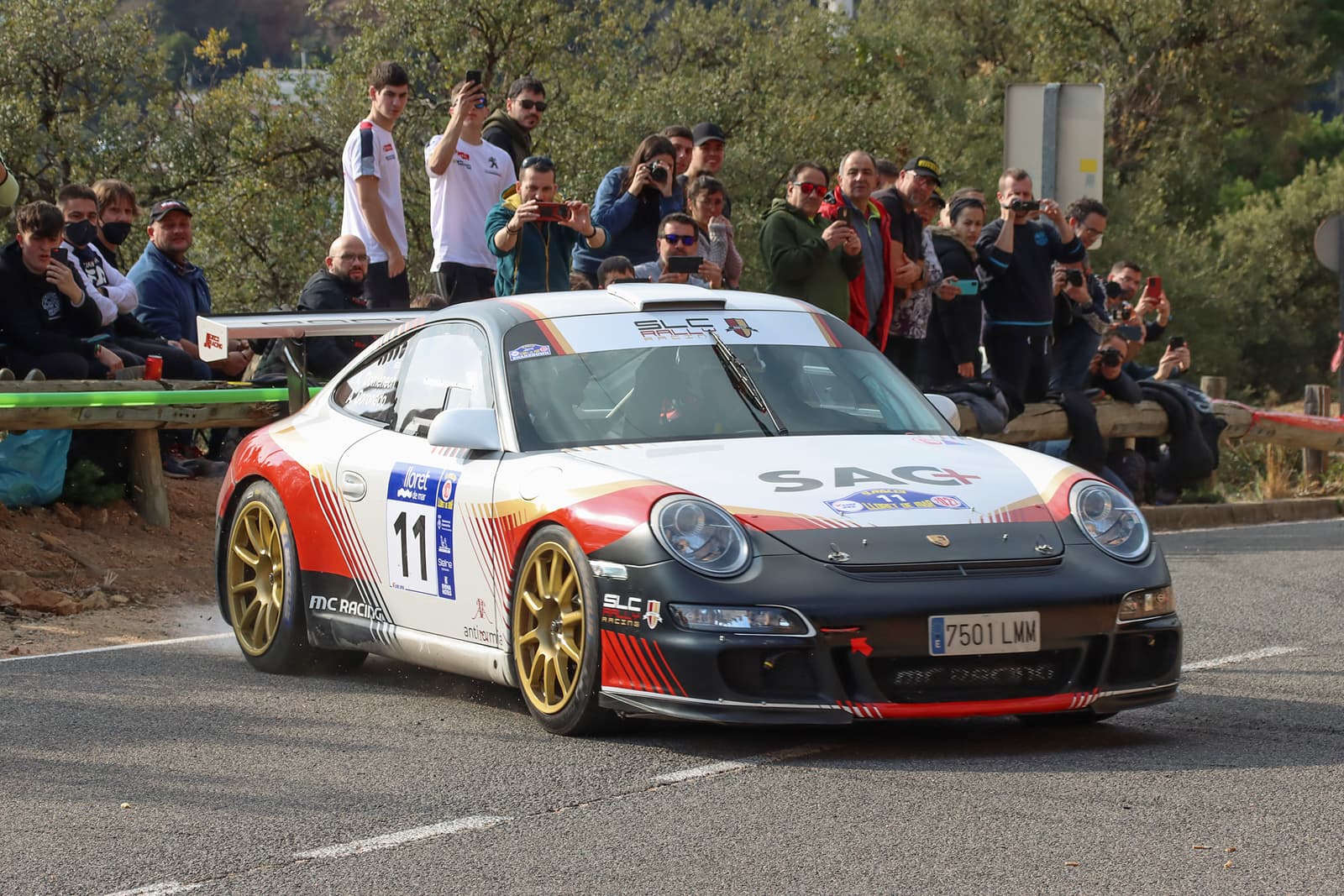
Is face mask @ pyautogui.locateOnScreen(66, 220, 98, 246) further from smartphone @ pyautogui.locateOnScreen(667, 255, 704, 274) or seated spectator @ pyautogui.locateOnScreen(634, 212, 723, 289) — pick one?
smartphone @ pyautogui.locateOnScreen(667, 255, 704, 274)

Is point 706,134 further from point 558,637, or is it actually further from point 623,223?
point 558,637

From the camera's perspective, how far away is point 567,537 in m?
6.39

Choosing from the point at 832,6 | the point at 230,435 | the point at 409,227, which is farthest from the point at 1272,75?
the point at 230,435

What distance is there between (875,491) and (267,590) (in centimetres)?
295

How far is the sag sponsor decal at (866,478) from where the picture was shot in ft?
21.2

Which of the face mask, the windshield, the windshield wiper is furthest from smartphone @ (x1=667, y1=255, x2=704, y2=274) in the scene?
the windshield wiper

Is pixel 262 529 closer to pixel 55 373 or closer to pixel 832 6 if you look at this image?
pixel 55 373

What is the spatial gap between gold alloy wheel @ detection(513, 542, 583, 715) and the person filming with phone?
4.86 m

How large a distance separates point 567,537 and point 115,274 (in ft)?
22.7

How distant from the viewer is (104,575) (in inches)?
425

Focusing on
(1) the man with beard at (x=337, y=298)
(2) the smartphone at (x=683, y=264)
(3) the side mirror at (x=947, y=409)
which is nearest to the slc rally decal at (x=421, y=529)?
(3) the side mirror at (x=947, y=409)

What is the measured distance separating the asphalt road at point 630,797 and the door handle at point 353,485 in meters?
0.74

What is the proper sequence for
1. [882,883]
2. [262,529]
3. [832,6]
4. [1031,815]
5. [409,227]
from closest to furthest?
[882,883] → [1031,815] → [262,529] → [409,227] → [832,6]

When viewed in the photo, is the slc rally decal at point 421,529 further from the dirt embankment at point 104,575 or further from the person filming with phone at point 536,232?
the person filming with phone at point 536,232
